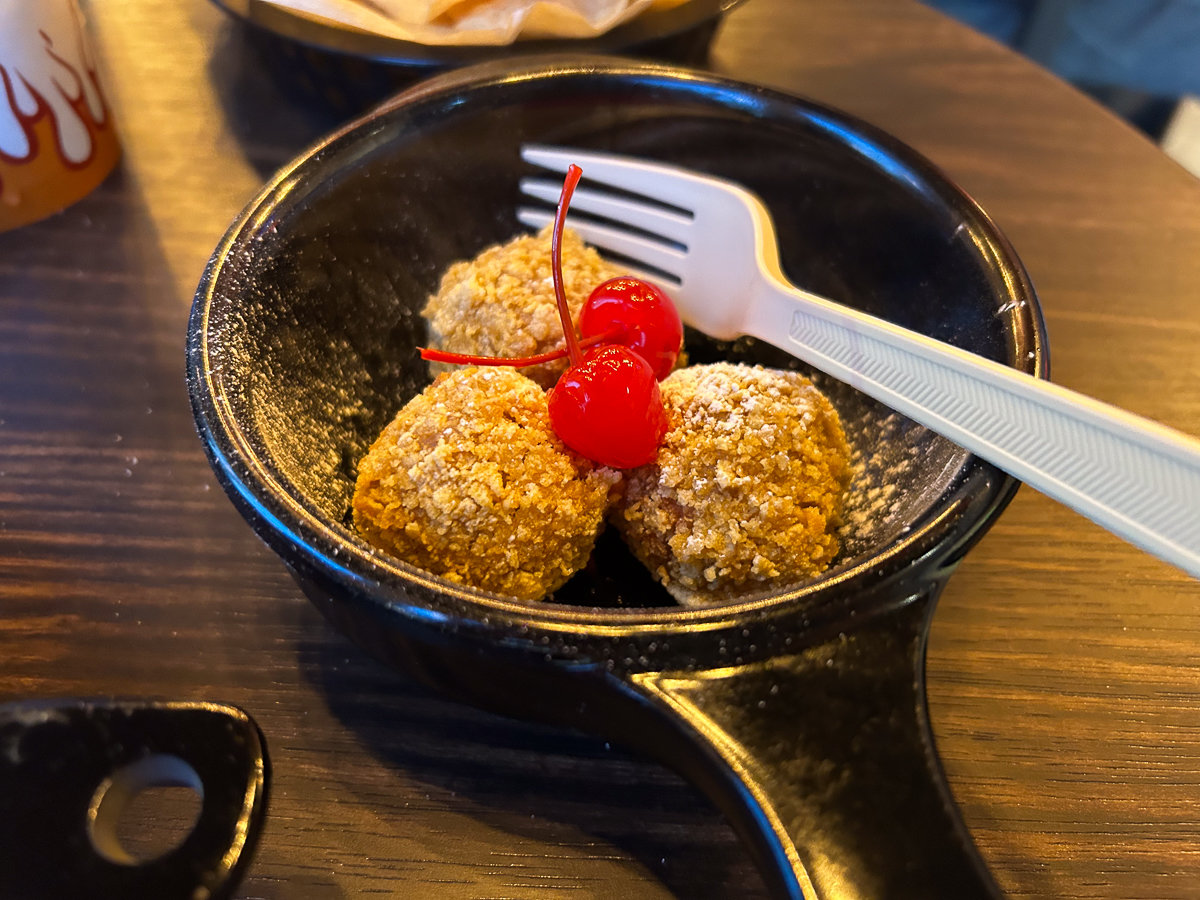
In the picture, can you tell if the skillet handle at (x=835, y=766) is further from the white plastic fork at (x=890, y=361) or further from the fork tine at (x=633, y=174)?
the fork tine at (x=633, y=174)

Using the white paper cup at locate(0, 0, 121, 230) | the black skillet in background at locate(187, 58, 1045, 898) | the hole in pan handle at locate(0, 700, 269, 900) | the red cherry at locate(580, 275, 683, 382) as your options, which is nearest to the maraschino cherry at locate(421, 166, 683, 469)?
the red cherry at locate(580, 275, 683, 382)

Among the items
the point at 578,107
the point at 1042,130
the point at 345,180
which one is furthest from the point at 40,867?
the point at 1042,130

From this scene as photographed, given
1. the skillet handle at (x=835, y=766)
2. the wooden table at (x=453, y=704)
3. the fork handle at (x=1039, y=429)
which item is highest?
the fork handle at (x=1039, y=429)

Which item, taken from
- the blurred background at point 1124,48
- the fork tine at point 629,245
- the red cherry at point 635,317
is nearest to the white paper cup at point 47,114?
the fork tine at point 629,245

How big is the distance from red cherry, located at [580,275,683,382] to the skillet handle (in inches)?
9.8

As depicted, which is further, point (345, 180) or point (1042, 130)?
point (1042, 130)

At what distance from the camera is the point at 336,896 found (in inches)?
16.8

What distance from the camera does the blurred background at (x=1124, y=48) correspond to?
1436 mm

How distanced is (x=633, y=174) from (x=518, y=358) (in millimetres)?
203

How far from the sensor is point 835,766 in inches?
14.1

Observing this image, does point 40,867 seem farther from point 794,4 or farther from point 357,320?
point 794,4

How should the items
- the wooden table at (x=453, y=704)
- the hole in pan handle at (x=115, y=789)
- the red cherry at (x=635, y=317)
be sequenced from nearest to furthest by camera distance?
the hole in pan handle at (x=115, y=789)
the wooden table at (x=453, y=704)
the red cherry at (x=635, y=317)

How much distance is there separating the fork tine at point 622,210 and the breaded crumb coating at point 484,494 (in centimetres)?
23

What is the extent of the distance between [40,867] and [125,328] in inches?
20.0
